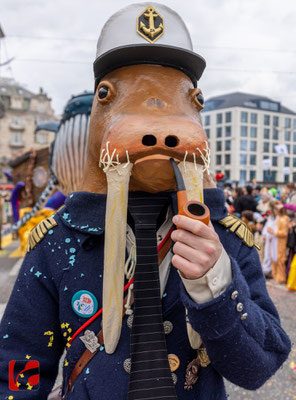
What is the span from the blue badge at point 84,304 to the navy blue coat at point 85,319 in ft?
0.05

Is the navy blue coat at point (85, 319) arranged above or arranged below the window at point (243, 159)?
below

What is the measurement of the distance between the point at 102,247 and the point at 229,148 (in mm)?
49690

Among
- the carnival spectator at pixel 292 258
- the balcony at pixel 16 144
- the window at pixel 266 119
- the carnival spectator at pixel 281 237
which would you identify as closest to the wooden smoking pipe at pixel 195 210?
the carnival spectator at pixel 292 258

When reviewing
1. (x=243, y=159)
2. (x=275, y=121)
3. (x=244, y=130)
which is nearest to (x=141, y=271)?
(x=243, y=159)

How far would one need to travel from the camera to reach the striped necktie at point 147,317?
981 millimetres

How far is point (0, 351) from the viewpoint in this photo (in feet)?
3.72

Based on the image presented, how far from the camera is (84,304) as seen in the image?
1112mm

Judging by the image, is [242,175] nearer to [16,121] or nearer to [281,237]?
[16,121]

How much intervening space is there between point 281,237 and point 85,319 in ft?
18.7

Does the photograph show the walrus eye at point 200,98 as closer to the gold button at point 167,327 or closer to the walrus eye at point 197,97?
the walrus eye at point 197,97

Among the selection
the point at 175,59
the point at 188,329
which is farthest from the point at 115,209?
the point at 175,59

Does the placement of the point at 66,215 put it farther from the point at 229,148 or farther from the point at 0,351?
the point at 229,148

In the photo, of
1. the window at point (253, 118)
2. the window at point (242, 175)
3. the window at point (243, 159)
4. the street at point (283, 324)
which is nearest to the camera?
the street at point (283, 324)

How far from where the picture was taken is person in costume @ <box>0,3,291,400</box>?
960 mm
